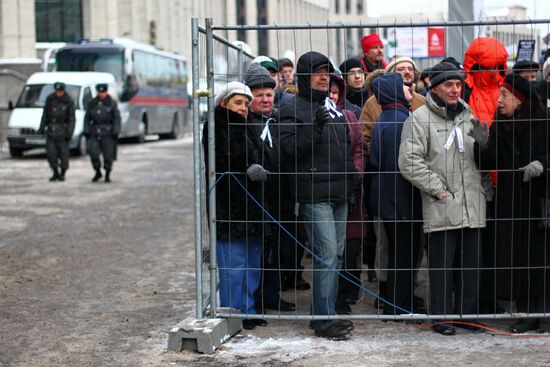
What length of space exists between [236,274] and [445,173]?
5.20 ft

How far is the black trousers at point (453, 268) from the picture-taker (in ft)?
23.2

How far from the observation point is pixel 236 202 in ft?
23.3

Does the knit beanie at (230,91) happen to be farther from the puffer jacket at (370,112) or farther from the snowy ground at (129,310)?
the snowy ground at (129,310)

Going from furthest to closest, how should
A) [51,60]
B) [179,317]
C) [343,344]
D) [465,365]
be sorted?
[51,60] → [179,317] → [343,344] → [465,365]

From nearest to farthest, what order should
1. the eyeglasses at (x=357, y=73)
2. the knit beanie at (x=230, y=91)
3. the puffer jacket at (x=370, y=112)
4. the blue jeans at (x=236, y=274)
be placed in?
1. the knit beanie at (x=230, y=91)
2. the blue jeans at (x=236, y=274)
3. the puffer jacket at (x=370, y=112)
4. the eyeglasses at (x=357, y=73)

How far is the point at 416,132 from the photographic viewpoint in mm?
6984

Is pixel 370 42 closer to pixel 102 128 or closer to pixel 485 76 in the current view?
pixel 485 76

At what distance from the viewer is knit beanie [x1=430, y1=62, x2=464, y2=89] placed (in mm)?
6953

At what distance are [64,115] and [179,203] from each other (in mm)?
4861

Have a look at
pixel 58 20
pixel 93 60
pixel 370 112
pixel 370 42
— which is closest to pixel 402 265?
pixel 370 112

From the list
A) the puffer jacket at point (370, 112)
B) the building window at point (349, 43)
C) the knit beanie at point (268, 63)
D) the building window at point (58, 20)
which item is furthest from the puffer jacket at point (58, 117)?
the building window at point (58, 20)

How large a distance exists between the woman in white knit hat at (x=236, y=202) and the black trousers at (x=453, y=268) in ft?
3.99

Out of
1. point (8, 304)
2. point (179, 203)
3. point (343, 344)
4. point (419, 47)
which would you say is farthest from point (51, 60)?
point (343, 344)

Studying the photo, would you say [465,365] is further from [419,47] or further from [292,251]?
[419,47]
